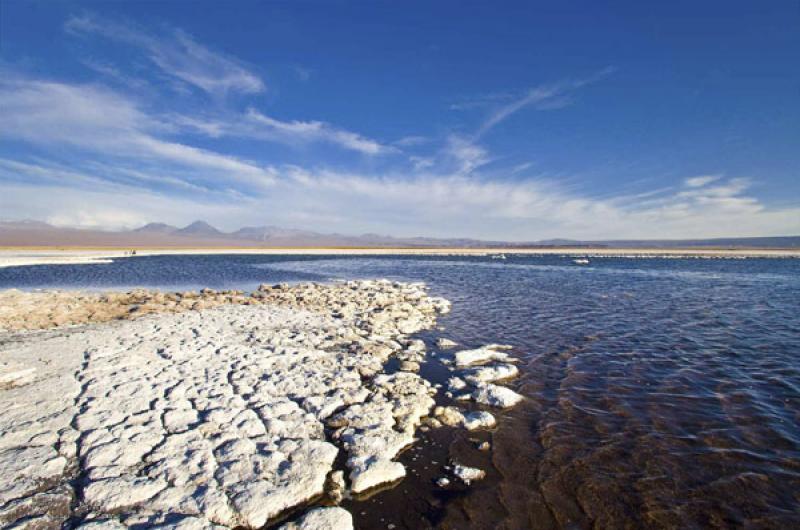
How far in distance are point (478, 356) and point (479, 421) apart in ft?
11.2

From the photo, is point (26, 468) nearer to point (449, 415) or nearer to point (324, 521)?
point (324, 521)

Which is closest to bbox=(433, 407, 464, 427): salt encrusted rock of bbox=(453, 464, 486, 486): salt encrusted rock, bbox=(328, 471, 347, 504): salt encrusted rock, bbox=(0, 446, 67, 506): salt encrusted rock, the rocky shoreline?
the rocky shoreline

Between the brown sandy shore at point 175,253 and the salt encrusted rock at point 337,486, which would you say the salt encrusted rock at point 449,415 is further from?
the brown sandy shore at point 175,253

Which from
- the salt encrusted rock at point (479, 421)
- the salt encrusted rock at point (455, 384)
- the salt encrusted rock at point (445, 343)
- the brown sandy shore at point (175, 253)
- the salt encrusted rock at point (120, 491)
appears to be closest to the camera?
the salt encrusted rock at point (120, 491)

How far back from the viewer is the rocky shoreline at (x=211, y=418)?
161 inches

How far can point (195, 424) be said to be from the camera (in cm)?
571

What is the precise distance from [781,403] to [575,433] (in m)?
4.51

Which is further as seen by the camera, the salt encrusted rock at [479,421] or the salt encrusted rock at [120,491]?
the salt encrusted rock at [479,421]

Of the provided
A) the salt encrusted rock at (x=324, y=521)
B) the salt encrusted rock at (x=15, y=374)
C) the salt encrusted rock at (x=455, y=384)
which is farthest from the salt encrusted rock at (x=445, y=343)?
the salt encrusted rock at (x=15, y=374)

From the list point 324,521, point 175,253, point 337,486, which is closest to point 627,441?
point 337,486

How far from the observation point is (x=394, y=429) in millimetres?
5934

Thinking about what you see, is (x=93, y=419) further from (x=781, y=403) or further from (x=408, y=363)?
(x=781, y=403)

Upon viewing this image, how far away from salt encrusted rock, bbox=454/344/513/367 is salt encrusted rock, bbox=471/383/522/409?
5.57 feet

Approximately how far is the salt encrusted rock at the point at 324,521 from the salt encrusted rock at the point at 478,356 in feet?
18.1
